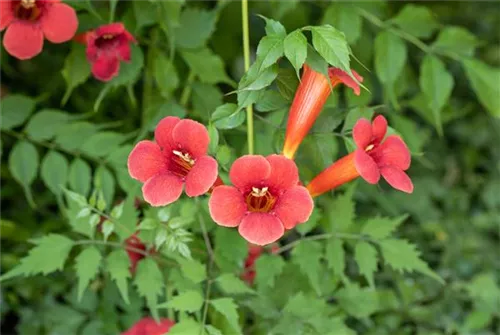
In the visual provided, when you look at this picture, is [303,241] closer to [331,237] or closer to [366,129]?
[331,237]

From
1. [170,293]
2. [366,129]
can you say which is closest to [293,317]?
[170,293]

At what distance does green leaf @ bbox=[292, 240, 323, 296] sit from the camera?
2.17 m

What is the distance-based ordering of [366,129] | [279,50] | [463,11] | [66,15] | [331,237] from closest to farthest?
[279,50], [366,129], [66,15], [331,237], [463,11]

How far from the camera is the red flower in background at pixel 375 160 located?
179 centimetres

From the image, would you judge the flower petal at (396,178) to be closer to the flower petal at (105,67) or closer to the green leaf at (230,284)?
the green leaf at (230,284)

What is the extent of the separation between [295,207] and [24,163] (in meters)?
1.10

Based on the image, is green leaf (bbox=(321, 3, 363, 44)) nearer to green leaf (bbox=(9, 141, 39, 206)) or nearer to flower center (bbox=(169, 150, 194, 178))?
flower center (bbox=(169, 150, 194, 178))

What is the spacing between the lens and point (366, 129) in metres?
1.81

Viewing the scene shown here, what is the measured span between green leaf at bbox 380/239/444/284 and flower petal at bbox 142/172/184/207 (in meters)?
0.79

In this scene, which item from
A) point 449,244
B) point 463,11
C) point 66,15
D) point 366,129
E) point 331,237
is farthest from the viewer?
point 463,11

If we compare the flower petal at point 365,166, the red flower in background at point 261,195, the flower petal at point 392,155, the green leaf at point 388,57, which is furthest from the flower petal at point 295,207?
the green leaf at point 388,57

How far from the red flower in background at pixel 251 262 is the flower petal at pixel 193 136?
70 centimetres

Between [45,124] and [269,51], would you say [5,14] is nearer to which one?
[45,124]

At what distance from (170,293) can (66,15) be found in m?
0.88
